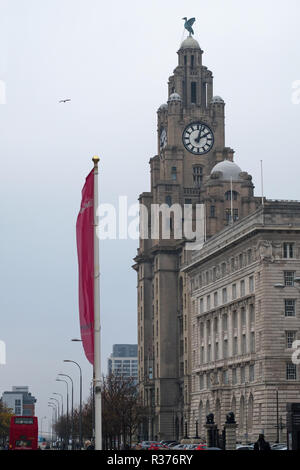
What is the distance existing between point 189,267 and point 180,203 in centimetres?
3458

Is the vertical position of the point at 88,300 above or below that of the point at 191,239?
below

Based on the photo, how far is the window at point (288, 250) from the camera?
357 ft

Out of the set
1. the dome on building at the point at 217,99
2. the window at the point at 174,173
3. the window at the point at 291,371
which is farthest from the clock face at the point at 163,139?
the window at the point at 291,371

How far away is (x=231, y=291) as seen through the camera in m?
120

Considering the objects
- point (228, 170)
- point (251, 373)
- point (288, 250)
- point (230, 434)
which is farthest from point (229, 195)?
point (230, 434)

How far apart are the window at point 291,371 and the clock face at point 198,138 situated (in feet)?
248

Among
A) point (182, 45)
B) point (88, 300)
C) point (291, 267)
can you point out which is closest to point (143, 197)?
point (182, 45)

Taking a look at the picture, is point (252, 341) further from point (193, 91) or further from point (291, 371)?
point (193, 91)

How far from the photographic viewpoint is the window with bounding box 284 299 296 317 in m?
108

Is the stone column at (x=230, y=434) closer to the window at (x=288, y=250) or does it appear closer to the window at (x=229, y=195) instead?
the window at (x=288, y=250)
